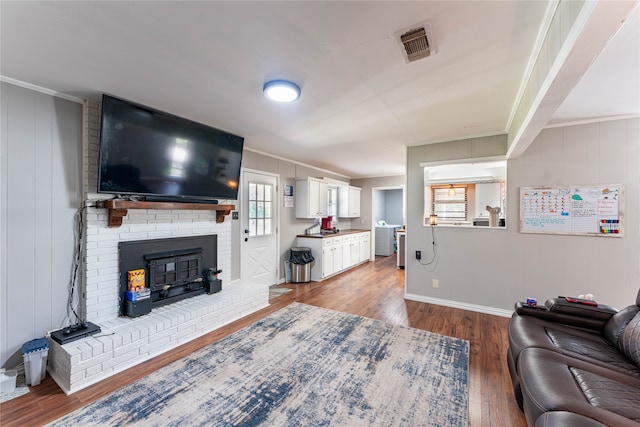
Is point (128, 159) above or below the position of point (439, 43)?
below

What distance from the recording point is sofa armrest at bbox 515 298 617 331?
6.61ft

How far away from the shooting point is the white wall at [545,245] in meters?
2.86

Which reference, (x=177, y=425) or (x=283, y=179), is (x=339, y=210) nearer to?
(x=283, y=179)

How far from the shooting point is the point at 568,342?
1.81 metres

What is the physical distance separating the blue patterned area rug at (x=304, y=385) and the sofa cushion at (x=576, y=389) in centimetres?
60

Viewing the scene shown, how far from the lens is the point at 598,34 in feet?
3.58

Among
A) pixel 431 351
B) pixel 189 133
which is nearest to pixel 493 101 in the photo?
pixel 431 351

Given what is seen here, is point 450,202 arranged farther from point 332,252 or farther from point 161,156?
point 161,156

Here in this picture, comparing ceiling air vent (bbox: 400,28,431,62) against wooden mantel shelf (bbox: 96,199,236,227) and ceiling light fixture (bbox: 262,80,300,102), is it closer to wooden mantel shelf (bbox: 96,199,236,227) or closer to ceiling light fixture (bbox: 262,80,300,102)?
ceiling light fixture (bbox: 262,80,300,102)

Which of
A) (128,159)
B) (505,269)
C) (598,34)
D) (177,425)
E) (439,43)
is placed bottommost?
(177,425)

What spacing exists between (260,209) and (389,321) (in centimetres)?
271

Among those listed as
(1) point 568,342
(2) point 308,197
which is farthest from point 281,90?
(2) point 308,197

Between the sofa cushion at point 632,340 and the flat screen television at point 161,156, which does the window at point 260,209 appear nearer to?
the flat screen television at point 161,156

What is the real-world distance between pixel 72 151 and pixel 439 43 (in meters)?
3.22
